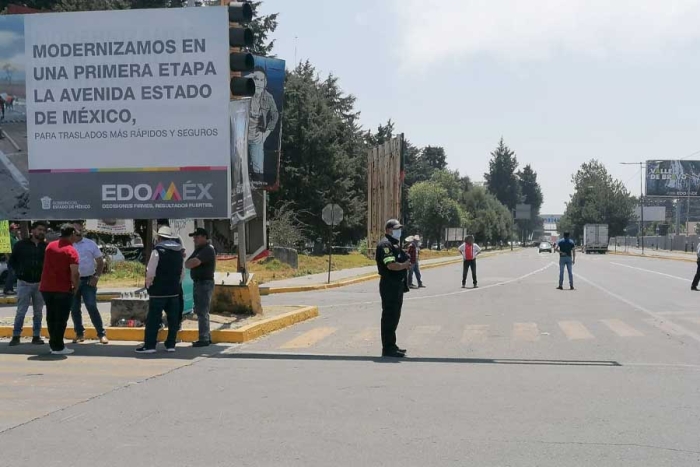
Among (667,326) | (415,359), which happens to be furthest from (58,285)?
(667,326)

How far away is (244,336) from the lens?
1183 centimetres

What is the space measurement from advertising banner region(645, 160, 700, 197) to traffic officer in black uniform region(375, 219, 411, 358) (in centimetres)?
8146

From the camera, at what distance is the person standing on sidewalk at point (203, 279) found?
11.1m

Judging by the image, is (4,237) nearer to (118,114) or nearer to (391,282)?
(118,114)

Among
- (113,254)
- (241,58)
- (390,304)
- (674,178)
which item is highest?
(674,178)

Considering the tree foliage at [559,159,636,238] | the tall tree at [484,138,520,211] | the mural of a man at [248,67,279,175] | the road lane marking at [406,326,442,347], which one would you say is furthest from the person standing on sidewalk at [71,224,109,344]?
the tall tree at [484,138,520,211]

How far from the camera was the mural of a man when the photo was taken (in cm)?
1853

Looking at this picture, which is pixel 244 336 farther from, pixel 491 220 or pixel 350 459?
pixel 491 220

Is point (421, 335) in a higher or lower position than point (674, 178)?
lower

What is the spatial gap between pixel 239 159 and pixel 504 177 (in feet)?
571

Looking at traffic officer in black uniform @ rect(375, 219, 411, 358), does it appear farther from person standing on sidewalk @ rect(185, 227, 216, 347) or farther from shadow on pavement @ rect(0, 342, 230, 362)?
person standing on sidewalk @ rect(185, 227, 216, 347)

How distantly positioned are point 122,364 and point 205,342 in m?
1.74

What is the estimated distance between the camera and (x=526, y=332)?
1309 cm

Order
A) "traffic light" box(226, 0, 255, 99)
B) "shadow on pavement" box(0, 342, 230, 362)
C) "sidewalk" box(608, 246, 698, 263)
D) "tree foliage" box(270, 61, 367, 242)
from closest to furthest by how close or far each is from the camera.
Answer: "shadow on pavement" box(0, 342, 230, 362) → "traffic light" box(226, 0, 255, 99) → "tree foliage" box(270, 61, 367, 242) → "sidewalk" box(608, 246, 698, 263)
